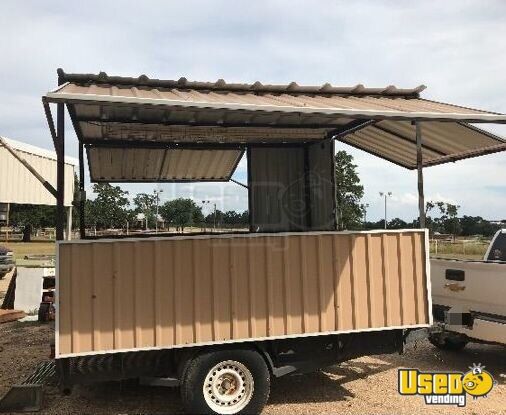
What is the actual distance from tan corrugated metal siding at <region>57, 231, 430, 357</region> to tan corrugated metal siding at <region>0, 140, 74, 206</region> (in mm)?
19650

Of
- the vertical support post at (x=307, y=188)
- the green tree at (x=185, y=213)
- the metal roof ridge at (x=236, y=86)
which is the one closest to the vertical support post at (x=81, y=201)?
the metal roof ridge at (x=236, y=86)

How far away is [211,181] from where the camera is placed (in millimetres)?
10555

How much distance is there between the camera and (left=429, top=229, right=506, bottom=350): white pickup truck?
6.06 metres

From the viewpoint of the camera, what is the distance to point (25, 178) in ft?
84.3

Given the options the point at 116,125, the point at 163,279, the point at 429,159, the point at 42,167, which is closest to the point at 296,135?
the point at 429,159

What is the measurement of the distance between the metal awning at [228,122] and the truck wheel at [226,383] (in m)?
2.74

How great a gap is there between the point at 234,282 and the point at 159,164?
495 cm

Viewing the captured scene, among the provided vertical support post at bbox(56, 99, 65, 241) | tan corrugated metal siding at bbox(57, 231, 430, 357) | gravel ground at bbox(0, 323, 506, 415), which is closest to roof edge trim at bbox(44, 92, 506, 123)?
vertical support post at bbox(56, 99, 65, 241)

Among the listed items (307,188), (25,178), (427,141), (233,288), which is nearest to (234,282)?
(233,288)

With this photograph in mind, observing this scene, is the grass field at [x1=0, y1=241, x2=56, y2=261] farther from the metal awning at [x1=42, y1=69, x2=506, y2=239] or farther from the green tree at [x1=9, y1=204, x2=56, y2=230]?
the metal awning at [x1=42, y1=69, x2=506, y2=239]

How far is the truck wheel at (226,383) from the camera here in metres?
4.95

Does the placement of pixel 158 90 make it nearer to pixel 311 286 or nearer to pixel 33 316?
pixel 311 286

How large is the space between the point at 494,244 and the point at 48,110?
6.83 metres

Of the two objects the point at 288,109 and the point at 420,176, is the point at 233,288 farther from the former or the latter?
the point at 420,176
